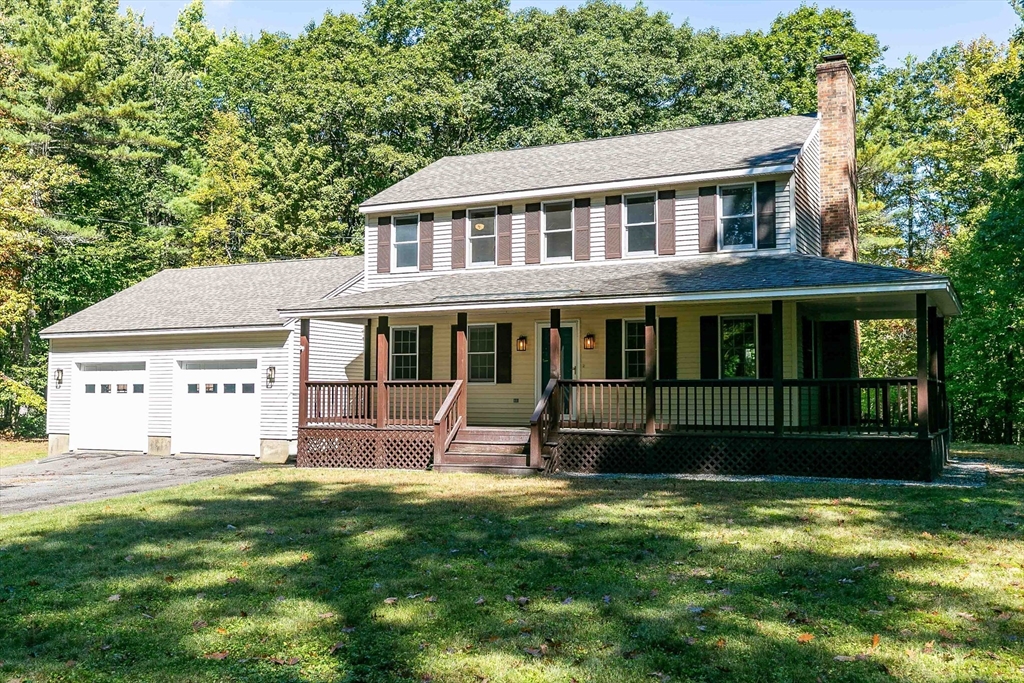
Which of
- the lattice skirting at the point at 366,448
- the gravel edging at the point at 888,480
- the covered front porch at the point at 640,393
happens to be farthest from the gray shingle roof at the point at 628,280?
the gravel edging at the point at 888,480

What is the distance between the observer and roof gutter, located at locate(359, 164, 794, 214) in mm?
16250

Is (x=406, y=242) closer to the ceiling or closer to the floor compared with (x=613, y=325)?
closer to the ceiling

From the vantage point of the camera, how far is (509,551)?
25.6 ft

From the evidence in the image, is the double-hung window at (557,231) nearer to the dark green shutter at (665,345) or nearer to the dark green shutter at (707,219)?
the dark green shutter at (665,345)

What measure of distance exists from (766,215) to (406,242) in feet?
25.9

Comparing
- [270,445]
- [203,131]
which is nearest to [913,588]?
[270,445]

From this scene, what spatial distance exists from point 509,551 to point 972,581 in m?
3.77

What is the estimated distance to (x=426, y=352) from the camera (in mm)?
19000

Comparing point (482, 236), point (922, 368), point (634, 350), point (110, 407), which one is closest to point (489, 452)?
point (634, 350)

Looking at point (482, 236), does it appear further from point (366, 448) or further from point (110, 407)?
point (110, 407)

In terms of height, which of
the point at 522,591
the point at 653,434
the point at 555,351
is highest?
the point at 555,351

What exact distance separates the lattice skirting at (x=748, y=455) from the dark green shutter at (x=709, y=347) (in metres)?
2.45

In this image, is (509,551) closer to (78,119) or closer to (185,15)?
(78,119)

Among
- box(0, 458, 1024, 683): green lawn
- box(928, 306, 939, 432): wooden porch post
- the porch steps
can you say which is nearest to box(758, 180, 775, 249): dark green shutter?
box(928, 306, 939, 432): wooden porch post
